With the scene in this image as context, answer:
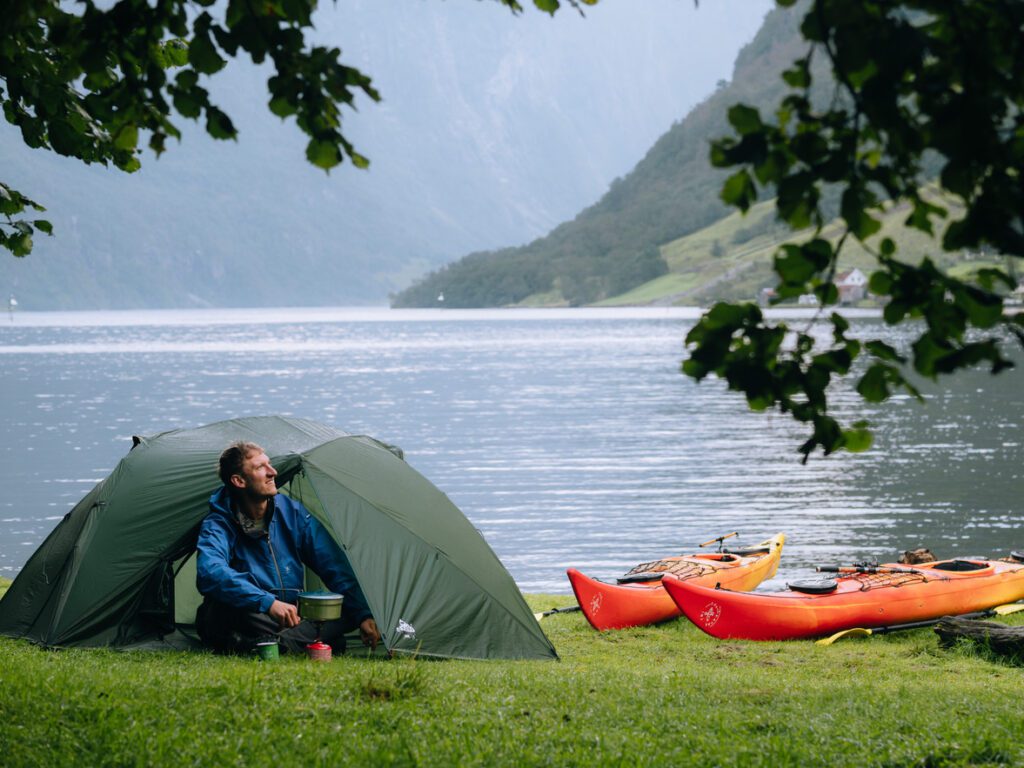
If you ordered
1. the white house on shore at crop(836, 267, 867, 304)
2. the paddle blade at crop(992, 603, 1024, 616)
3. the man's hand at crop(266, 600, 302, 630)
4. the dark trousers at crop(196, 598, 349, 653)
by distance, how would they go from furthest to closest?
1. the white house on shore at crop(836, 267, 867, 304)
2. the paddle blade at crop(992, 603, 1024, 616)
3. the dark trousers at crop(196, 598, 349, 653)
4. the man's hand at crop(266, 600, 302, 630)

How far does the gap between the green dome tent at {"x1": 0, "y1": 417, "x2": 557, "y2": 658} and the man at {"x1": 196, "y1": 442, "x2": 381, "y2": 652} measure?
29cm

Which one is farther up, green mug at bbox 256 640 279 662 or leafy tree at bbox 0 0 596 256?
leafy tree at bbox 0 0 596 256

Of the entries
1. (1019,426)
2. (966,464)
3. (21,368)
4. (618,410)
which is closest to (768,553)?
(966,464)

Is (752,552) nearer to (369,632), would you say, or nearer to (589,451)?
(369,632)

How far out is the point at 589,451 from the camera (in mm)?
39969

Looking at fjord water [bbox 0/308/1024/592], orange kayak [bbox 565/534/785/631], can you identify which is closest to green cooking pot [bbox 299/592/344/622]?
orange kayak [bbox 565/534/785/631]

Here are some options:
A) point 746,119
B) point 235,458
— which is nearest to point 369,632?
point 235,458

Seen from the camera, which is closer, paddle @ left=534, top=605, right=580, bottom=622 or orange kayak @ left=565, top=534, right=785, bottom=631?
orange kayak @ left=565, top=534, right=785, bottom=631

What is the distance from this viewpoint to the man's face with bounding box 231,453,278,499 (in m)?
9.43

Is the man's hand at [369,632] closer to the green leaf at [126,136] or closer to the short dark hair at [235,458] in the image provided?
the short dark hair at [235,458]

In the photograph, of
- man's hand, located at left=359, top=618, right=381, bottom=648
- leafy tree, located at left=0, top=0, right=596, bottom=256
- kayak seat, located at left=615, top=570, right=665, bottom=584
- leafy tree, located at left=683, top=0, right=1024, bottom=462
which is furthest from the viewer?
kayak seat, located at left=615, top=570, right=665, bottom=584

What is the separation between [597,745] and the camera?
6664 millimetres

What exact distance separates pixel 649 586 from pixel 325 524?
13.6ft

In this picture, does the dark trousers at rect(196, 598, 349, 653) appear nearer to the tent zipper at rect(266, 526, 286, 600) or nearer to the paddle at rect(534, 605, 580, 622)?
the tent zipper at rect(266, 526, 286, 600)
